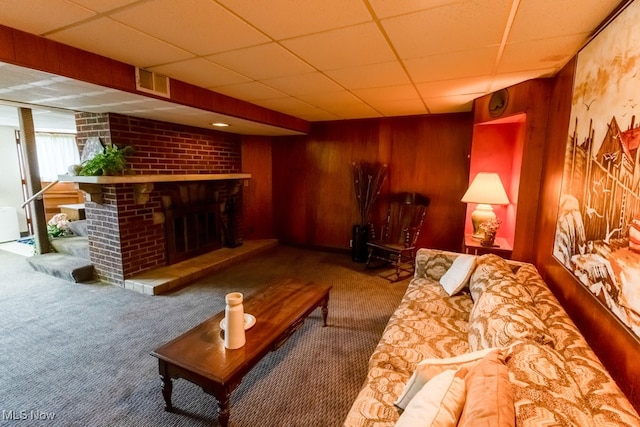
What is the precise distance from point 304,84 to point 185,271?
8.69ft

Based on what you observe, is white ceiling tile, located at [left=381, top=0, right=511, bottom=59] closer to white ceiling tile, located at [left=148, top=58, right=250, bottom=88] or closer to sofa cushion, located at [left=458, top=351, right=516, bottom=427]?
white ceiling tile, located at [left=148, top=58, right=250, bottom=88]

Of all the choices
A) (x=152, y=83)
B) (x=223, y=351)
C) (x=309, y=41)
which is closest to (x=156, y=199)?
(x=152, y=83)

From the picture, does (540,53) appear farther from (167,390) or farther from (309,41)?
(167,390)

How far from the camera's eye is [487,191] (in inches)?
114

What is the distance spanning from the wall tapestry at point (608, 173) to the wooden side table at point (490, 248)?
99cm

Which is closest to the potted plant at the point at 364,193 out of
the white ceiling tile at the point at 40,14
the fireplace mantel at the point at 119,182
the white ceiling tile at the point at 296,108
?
the white ceiling tile at the point at 296,108

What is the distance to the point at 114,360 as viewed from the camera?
7.11 ft

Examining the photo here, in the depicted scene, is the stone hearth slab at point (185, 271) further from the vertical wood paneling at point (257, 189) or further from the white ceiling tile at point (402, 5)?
the white ceiling tile at point (402, 5)

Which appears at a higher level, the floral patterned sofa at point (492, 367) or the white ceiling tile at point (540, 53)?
the white ceiling tile at point (540, 53)

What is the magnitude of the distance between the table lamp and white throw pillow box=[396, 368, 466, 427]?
7.28 feet

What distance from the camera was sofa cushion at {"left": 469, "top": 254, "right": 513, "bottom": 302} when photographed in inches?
77.4

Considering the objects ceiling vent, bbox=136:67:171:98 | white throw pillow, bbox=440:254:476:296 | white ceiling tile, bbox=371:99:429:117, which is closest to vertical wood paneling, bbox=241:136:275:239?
white ceiling tile, bbox=371:99:429:117

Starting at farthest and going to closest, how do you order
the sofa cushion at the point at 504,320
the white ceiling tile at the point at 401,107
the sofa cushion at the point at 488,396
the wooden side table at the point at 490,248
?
the white ceiling tile at the point at 401,107 → the wooden side table at the point at 490,248 → the sofa cushion at the point at 504,320 → the sofa cushion at the point at 488,396

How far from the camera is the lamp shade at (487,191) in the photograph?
112 inches
